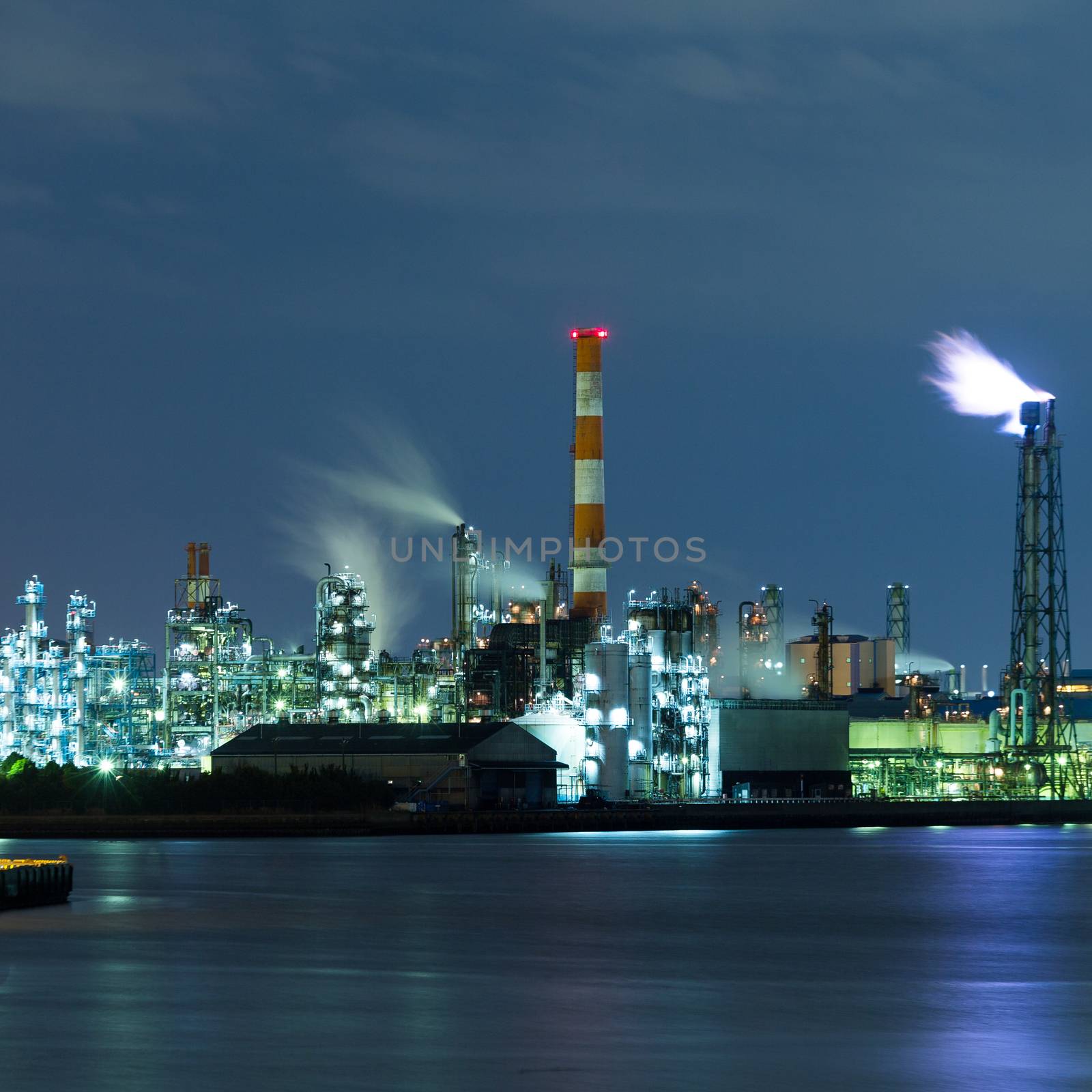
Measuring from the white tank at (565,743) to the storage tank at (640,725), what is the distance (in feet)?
6.84

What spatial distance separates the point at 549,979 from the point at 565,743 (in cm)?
4957

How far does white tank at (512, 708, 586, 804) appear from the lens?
2995 inches

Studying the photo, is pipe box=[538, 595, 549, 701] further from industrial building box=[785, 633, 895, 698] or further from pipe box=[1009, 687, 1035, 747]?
industrial building box=[785, 633, 895, 698]

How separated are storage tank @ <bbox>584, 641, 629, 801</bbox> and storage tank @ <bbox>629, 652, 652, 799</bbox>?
0.25 metres

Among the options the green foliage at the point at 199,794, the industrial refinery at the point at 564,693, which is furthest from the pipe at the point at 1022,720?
the green foliage at the point at 199,794

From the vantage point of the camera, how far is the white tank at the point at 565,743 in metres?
76.1

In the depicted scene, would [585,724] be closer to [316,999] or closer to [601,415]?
[601,415]

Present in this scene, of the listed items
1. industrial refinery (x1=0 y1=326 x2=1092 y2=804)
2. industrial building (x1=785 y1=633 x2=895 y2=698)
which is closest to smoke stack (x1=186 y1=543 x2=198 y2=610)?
industrial refinery (x1=0 y1=326 x2=1092 y2=804)

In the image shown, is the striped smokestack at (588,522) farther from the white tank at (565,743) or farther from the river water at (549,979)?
the river water at (549,979)

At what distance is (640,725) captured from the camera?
75.1 metres

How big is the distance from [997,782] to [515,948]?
5995 centimetres

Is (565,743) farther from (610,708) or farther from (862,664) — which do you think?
(862,664)

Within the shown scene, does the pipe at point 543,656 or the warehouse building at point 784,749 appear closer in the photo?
the pipe at point 543,656

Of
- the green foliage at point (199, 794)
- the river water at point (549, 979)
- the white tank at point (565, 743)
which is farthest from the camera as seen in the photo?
the white tank at point (565, 743)
